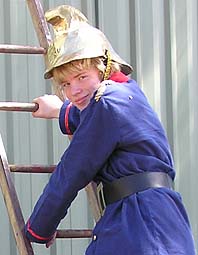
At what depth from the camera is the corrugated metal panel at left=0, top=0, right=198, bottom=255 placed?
15.1 ft

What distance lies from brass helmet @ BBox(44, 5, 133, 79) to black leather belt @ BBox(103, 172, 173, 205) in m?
0.41

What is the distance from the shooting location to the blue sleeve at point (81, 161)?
2760 millimetres

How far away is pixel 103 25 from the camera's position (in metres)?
4.76

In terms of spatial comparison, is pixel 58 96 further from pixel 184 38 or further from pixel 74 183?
pixel 184 38

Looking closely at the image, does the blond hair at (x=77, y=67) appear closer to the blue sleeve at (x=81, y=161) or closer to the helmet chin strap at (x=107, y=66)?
the helmet chin strap at (x=107, y=66)

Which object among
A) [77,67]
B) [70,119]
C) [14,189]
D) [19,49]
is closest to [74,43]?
[77,67]

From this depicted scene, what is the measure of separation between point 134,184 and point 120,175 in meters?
0.06

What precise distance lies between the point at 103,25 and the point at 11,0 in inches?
20.5

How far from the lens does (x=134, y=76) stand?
4.80 meters

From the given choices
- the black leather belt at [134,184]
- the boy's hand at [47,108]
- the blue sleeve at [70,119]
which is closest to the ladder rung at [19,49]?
the boy's hand at [47,108]

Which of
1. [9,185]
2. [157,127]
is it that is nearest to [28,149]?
[9,185]

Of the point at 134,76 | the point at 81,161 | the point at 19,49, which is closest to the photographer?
the point at 81,161

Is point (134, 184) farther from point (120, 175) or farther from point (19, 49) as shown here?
point (19, 49)

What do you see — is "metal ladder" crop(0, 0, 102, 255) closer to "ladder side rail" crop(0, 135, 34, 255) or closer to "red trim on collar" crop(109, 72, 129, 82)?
"ladder side rail" crop(0, 135, 34, 255)
